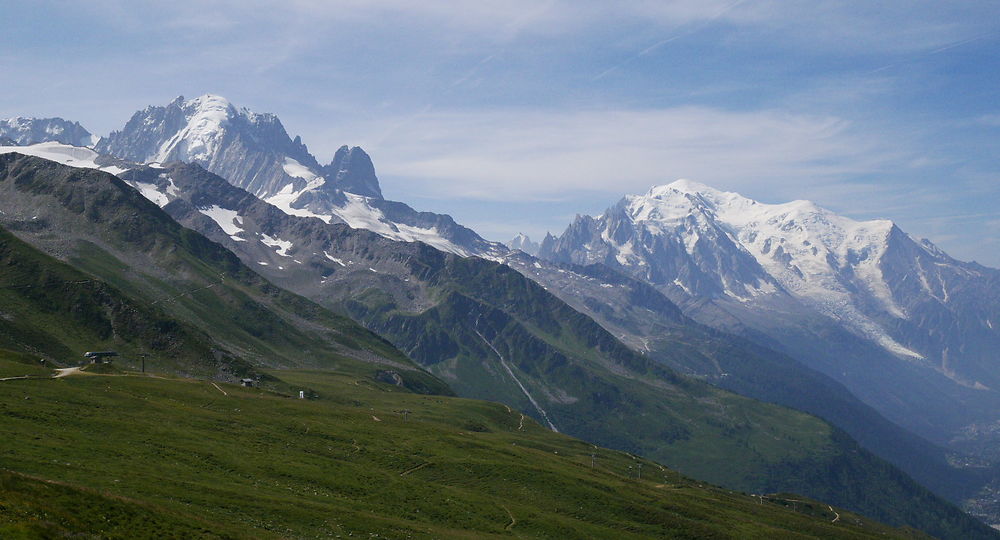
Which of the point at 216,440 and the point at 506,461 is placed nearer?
the point at 216,440

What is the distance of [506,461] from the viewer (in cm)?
17288

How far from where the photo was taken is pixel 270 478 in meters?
115

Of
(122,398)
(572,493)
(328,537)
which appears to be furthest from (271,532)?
(572,493)

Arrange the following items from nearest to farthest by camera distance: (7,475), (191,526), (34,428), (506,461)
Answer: (7,475), (191,526), (34,428), (506,461)

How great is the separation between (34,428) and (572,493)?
327 feet

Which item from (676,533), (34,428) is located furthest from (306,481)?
(676,533)

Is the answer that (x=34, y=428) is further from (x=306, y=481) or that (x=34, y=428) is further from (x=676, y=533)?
(x=676, y=533)

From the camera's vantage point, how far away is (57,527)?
63.8 m

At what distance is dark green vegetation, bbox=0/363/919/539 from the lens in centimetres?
7744

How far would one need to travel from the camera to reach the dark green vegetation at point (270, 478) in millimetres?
77438

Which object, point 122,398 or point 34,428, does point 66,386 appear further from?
point 34,428

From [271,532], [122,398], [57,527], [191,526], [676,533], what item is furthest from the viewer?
[676,533]

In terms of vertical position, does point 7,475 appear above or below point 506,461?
above

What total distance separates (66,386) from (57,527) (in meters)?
90.3
